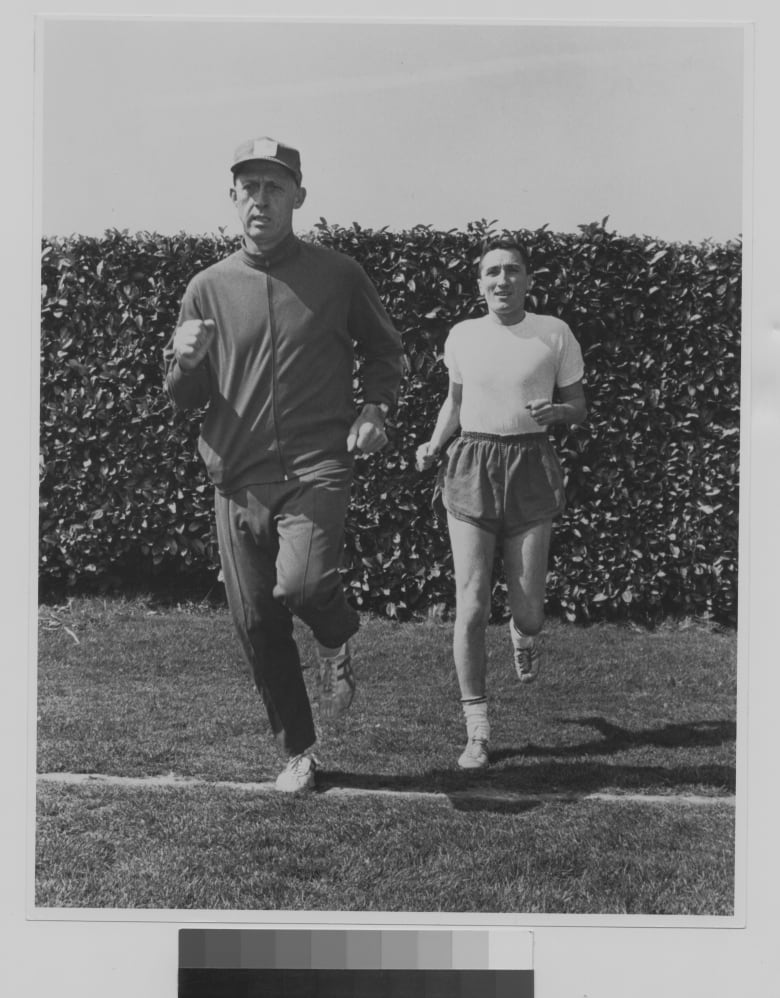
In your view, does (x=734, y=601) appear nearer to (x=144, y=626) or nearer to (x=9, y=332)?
(x=144, y=626)

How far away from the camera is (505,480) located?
14.1 ft

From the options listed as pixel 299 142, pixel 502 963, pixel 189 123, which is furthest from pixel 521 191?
pixel 502 963

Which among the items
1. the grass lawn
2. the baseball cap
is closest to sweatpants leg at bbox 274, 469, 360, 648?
the grass lawn

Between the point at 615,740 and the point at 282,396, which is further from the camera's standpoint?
the point at 615,740

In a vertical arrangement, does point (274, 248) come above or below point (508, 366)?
above

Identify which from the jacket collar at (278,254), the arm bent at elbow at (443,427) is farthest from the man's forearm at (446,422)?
the jacket collar at (278,254)

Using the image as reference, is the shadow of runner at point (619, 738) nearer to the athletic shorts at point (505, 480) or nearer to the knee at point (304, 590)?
the athletic shorts at point (505, 480)

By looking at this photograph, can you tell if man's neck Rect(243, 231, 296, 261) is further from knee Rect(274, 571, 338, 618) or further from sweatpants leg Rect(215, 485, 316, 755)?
knee Rect(274, 571, 338, 618)

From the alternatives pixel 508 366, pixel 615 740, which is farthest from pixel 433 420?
pixel 615 740

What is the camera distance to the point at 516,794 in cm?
427

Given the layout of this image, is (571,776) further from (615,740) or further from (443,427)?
(443,427)

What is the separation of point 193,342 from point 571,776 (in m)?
2.30

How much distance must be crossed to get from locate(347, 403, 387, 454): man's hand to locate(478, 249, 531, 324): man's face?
637mm

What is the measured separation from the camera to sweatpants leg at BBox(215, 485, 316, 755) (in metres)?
4.30
